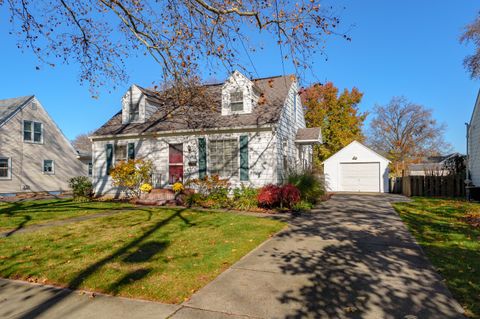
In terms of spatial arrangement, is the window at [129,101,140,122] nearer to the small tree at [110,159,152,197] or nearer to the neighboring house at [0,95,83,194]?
the small tree at [110,159,152,197]

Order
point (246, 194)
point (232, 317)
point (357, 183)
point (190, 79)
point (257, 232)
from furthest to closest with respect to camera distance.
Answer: point (357, 183) → point (246, 194) → point (190, 79) → point (257, 232) → point (232, 317)

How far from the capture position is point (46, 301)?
3791mm

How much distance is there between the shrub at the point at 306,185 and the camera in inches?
518

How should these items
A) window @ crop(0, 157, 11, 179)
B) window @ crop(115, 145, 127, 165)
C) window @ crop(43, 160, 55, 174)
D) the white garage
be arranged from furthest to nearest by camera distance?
window @ crop(43, 160, 55, 174) → the white garage → window @ crop(0, 157, 11, 179) → window @ crop(115, 145, 127, 165)

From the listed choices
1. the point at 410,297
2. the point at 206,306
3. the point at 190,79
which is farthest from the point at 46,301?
the point at 190,79

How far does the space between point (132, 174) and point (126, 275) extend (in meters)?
11.4

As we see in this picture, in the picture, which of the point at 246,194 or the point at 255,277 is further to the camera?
the point at 246,194

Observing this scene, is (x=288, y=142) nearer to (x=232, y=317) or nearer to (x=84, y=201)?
(x=84, y=201)

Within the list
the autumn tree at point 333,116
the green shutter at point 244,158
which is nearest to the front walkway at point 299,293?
the green shutter at point 244,158

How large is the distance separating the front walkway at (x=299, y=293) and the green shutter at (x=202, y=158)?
906 cm

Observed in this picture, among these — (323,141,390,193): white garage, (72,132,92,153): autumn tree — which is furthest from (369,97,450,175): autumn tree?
(72,132,92,153): autumn tree

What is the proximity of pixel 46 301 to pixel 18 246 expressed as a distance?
3344mm

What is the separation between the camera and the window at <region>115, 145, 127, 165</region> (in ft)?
55.7

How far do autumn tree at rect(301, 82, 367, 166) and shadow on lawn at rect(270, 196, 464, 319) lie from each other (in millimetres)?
26735
